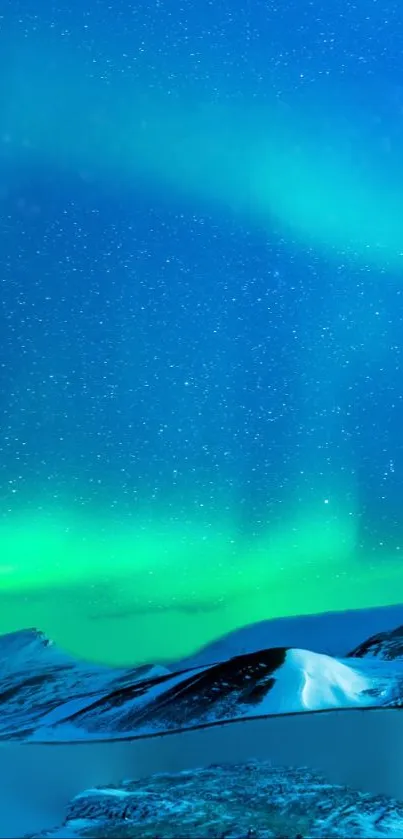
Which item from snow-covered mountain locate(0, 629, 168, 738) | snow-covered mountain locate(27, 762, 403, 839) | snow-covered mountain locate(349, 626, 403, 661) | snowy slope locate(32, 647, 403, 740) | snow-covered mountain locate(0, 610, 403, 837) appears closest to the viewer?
snow-covered mountain locate(27, 762, 403, 839)

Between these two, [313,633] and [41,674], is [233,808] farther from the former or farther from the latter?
[41,674]

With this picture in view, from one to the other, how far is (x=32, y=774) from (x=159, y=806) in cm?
623

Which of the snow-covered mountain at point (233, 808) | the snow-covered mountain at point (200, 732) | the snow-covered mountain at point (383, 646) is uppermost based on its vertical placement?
the snow-covered mountain at point (383, 646)

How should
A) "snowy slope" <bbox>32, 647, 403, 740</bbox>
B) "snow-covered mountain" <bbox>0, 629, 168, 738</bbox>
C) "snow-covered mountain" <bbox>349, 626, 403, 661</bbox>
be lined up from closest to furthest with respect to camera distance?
1. "snowy slope" <bbox>32, 647, 403, 740</bbox>
2. "snow-covered mountain" <bbox>349, 626, 403, 661</bbox>
3. "snow-covered mountain" <bbox>0, 629, 168, 738</bbox>

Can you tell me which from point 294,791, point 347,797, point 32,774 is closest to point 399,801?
point 347,797

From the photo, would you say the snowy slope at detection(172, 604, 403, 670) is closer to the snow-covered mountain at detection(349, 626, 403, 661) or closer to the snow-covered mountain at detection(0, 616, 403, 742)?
the snow-covered mountain at detection(349, 626, 403, 661)

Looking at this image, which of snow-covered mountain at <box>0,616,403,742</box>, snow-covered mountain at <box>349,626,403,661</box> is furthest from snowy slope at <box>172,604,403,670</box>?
snow-covered mountain at <box>0,616,403,742</box>

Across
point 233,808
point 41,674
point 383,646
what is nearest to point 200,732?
point 233,808

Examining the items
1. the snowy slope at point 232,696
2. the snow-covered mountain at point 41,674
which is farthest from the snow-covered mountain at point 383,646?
the snowy slope at point 232,696

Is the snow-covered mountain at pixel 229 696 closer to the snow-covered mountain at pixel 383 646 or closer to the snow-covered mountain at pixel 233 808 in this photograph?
the snow-covered mountain at pixel 233 808

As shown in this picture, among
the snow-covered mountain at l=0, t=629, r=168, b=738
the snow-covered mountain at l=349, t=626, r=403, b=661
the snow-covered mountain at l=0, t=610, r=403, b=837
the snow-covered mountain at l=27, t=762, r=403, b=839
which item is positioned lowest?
the snow-covered mountain at l=27, t=762, r=403, b=839

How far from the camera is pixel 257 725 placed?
19.8 m

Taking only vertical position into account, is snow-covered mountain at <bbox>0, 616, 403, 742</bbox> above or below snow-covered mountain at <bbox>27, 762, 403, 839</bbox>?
above

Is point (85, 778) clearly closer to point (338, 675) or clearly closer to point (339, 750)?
point (339, 750)
